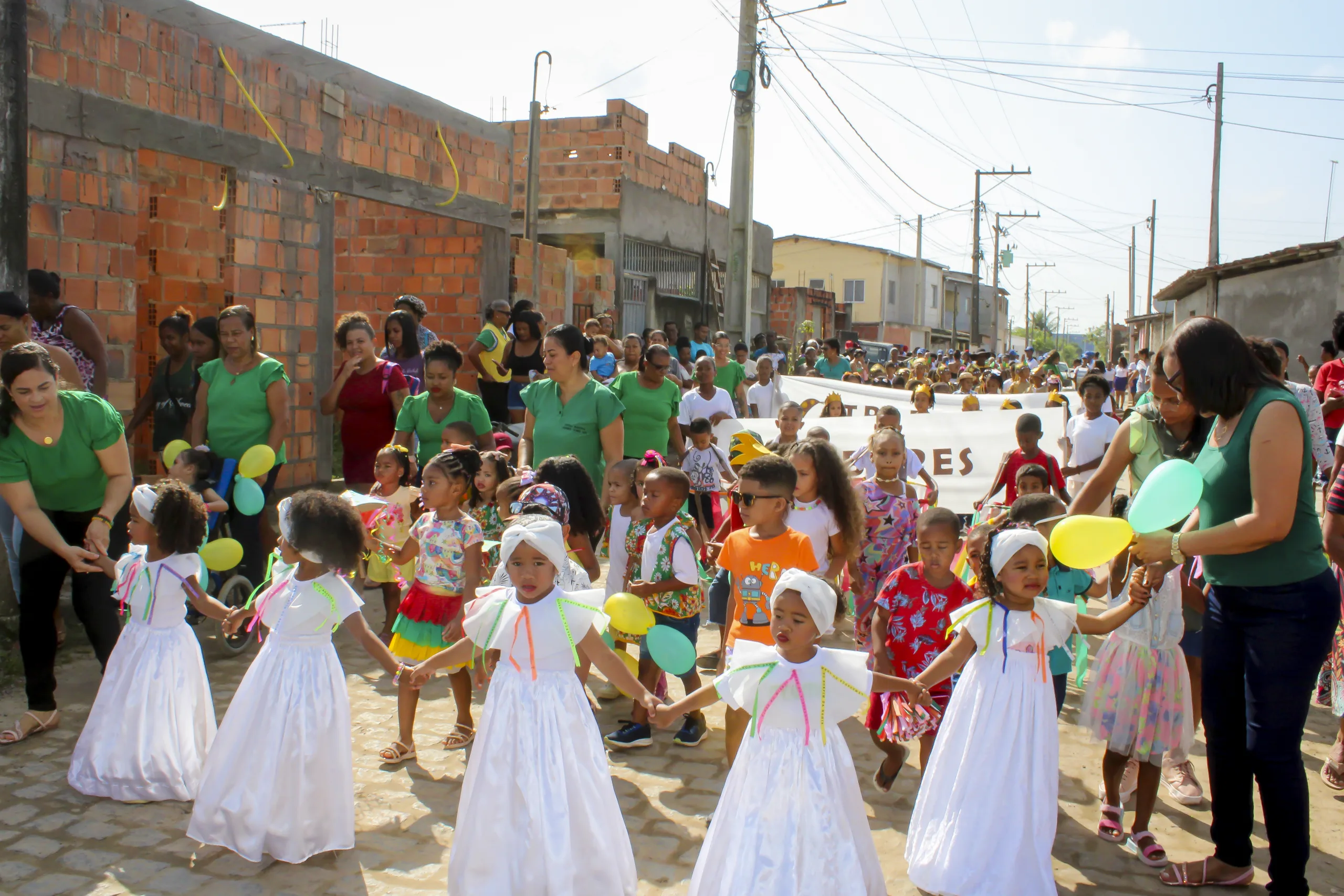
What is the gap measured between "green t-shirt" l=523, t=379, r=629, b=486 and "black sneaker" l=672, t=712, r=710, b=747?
1544mm

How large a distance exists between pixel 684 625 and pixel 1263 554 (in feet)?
8.24

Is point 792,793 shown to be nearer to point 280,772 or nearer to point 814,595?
point 814,595

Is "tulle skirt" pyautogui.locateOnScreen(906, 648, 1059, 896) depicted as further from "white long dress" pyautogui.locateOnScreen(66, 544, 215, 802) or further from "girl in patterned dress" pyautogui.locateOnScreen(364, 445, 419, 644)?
"girl in patterned dress" pyautogui.locateOnScreen(364, 445, 419, 644)

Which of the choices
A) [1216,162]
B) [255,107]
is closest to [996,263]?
[1216,162]

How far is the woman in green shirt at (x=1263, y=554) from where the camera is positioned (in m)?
3.21

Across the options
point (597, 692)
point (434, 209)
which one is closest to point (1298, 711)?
point (597, 692)

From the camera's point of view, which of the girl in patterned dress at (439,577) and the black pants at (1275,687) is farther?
the girl in patterned dress at (439,577)

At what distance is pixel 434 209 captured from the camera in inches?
436

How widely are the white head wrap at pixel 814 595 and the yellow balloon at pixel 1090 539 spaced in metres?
0.80

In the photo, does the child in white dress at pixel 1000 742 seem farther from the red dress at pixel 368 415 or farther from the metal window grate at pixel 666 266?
the metal window grate at pixel 666 266

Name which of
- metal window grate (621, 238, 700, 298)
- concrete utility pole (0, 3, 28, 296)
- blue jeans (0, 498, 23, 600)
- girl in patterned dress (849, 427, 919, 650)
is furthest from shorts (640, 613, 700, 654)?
metal window grate (621, 238, 700, 298)

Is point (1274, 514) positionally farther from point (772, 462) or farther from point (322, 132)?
point (322, 132)

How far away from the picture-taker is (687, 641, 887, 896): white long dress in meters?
3.06

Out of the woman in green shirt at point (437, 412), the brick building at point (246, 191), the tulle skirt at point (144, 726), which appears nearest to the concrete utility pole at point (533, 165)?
the brick building at point (246, 191)
